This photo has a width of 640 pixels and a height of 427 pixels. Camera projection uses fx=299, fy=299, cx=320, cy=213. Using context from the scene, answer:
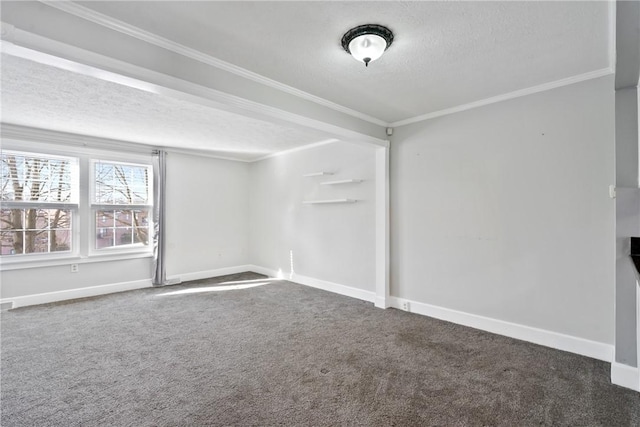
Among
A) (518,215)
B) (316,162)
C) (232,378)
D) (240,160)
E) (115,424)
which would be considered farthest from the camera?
(240,160)

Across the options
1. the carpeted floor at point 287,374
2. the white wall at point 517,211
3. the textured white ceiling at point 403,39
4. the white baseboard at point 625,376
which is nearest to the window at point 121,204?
the carpeted floor at point 287,374

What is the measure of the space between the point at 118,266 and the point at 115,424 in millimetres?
3738

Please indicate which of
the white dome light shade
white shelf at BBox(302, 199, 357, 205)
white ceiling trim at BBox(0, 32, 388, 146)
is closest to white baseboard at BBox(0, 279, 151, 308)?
white shelf at BBox(302, 199, 357, 205)

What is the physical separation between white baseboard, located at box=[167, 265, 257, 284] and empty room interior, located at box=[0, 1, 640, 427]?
299mm

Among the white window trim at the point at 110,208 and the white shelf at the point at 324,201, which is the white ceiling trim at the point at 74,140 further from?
the white shelf at the point at 324,201

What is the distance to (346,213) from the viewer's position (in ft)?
15.2

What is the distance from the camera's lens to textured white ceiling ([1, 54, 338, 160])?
2.68 metres

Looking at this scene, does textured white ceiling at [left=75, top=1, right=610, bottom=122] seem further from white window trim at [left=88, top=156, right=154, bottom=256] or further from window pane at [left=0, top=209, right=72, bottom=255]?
window pane at [left=0, top=209, right=72, bottom=255]

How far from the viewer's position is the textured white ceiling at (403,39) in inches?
69.1

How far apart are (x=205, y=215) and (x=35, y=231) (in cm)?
243

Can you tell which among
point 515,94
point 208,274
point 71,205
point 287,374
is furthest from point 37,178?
point 515,94

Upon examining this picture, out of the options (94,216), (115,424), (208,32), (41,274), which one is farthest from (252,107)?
(41,274)

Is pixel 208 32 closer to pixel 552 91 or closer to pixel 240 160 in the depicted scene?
pixel 552 91

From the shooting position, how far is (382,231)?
397 centimetres
